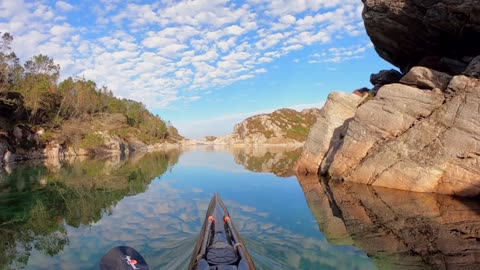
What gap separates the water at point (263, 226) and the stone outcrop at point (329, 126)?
6853mm

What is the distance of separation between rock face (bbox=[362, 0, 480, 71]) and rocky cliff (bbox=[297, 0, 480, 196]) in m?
0.07

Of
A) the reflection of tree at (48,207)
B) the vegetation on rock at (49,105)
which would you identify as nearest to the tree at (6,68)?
the vegetation on rock at (49,105)

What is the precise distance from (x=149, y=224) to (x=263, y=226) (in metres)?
5.17

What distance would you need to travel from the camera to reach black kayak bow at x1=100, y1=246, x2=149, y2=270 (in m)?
6.52

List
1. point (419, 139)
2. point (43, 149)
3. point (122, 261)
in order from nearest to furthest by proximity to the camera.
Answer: point (122, 261), point (419, 139), point (43, 149)

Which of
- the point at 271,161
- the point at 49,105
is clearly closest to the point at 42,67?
the point at 49,105

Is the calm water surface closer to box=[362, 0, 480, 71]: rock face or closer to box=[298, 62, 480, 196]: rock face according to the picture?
box=[298, 62, 480, 196]: rock face

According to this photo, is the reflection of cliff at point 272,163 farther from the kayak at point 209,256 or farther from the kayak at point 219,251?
the kayak at point 209,256

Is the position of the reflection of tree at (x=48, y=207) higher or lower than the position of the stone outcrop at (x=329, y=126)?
lower

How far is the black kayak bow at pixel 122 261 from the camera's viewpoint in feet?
21.4

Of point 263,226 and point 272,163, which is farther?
point 272,163

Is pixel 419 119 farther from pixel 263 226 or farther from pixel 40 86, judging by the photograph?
pixel 40 86

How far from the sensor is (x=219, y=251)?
25.8ft

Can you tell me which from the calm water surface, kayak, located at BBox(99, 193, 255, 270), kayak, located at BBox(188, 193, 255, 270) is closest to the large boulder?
the calm water surface
